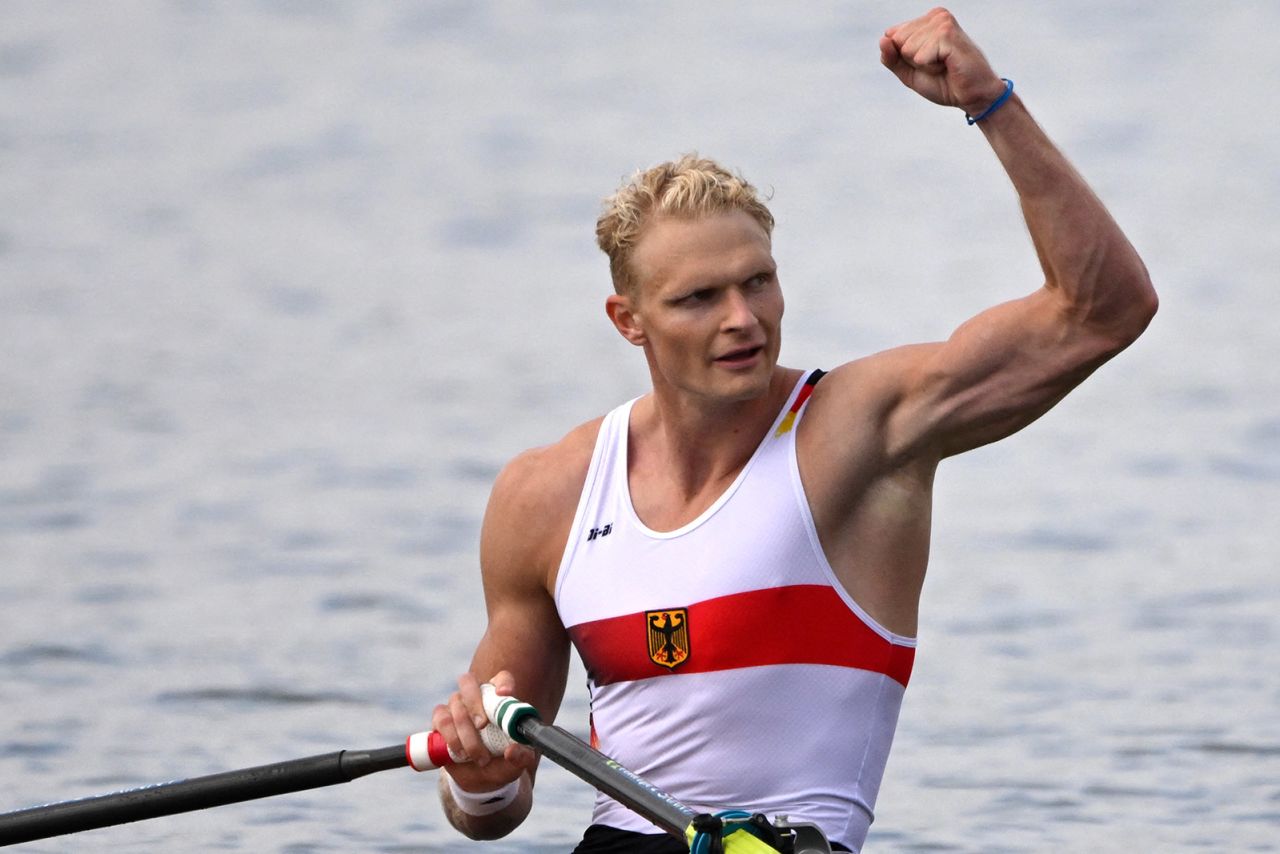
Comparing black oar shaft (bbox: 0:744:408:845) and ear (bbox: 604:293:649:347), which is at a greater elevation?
ear (bbox: 604:293:649:347)

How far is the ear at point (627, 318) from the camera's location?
501cm

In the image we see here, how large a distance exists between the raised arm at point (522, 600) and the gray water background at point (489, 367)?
1.58 m

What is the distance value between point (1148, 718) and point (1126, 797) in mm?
788

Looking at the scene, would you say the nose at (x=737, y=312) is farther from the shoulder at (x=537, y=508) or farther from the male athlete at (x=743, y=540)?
the shoulder at (x=537, y=508)

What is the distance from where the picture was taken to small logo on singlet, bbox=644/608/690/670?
490cm

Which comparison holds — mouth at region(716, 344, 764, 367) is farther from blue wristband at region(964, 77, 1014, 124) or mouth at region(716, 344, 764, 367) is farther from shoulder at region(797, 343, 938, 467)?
blue wristband at region(964, 77, 1014, 124)

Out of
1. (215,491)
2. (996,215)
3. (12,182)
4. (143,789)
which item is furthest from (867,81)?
(143,789)

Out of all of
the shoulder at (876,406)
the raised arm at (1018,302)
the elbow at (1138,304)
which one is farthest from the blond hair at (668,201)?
the elbow at (1138,304)

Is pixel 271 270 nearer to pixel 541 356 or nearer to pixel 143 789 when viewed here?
pixel 541 356

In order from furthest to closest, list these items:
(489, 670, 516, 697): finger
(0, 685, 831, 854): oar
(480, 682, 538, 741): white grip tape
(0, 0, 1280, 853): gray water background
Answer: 1. (0, 0, 1280, 853): gray water background
2. (489, 670, 516, 697): finger
3. (480, 682, 538, 741): white grip tape
4. (0, 685, 831, 854): oar

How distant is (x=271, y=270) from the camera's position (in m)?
14.3

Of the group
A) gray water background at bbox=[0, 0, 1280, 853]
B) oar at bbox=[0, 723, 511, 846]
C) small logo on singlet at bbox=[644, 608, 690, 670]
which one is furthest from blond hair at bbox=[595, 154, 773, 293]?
gray water background at bbox=[0, 0, 1280, 853]

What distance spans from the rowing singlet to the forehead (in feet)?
1.12

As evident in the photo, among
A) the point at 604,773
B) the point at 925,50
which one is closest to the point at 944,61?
the point at 925,50
